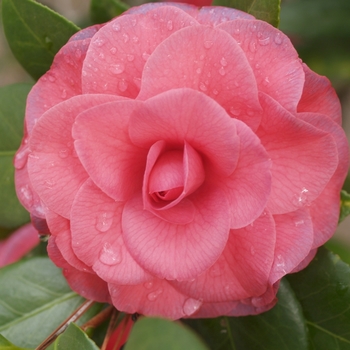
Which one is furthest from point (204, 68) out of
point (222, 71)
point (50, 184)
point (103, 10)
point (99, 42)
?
point (103, 10)

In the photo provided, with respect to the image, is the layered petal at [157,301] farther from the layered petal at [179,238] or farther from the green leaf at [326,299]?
the green leaf at [326,299]

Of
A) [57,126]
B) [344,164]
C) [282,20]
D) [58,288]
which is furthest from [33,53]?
[282,20]

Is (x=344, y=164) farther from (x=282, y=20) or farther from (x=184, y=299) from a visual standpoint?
(x=282, y=20)

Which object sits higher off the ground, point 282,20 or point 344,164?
point 344,164

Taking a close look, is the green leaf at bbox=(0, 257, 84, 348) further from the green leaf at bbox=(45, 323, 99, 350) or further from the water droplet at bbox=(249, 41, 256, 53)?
the water droplet at bbox=(249, 41, 256, 53)

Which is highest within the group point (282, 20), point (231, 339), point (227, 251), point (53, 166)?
point (53, 166)

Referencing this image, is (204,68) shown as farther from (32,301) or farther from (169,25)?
(32,301)
